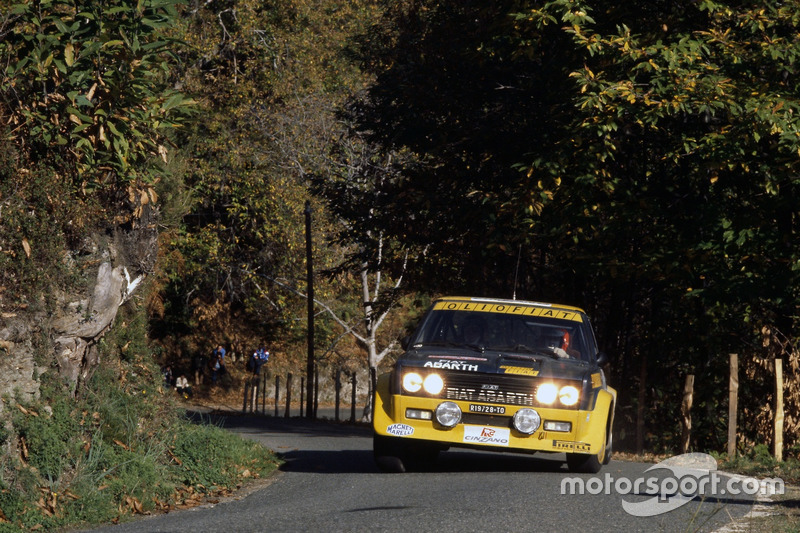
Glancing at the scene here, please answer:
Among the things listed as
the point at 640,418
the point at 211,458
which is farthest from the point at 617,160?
the point at 211,458

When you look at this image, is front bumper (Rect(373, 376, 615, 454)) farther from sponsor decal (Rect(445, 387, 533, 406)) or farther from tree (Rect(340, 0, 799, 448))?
tree (Rect(340, 0, 799, 448))

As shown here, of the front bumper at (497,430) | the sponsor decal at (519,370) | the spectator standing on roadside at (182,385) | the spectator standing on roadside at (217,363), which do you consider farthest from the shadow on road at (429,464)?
the spectator standing on roadside at (217,363)

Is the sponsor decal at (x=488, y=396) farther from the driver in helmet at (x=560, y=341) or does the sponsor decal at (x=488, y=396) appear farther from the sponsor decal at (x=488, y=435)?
the driver in helmet at (x=560, y=341)

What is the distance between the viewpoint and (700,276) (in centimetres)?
1784

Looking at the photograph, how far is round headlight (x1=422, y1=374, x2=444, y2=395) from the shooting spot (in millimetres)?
11508

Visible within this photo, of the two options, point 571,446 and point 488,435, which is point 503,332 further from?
point 571,446

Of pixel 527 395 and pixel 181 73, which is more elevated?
pixel 181 73

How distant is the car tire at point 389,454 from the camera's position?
12.0 m

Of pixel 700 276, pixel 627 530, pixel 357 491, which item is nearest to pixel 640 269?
pixel 700 276

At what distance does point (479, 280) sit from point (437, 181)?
8.58ft

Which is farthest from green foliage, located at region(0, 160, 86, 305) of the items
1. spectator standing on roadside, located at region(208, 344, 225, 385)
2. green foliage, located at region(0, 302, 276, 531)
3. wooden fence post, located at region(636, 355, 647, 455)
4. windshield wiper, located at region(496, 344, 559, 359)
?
spectator standing on roadside, located at region(208, 344, 225, 385)

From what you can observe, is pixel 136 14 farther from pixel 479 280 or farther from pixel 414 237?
pixel 479 280

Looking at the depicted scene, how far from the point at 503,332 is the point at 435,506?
144 inches

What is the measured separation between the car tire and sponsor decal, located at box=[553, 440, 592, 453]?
1759 millimetres
